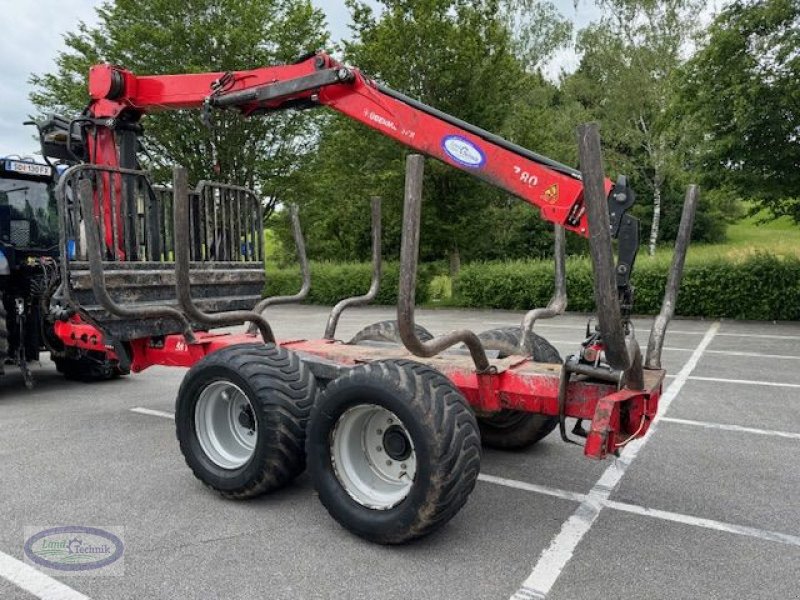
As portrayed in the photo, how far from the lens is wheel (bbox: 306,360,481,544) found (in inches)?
122

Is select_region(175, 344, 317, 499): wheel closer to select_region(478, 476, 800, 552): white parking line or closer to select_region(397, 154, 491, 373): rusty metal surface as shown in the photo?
select_region(397, 154, 491, 373): rusty metal surface

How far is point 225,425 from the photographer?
421cm

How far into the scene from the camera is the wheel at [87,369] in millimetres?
7523

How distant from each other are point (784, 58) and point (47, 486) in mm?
14393

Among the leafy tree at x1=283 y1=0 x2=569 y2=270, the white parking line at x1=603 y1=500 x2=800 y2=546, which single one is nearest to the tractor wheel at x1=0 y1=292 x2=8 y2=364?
the white parking line at x1=603 y1=500 x2=800 y2=546

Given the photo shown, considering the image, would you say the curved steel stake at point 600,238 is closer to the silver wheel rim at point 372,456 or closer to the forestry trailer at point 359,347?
the forestry trailer at point 359,347

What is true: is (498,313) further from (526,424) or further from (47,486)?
(47,486)

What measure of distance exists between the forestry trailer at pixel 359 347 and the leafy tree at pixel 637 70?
1918 centimetres

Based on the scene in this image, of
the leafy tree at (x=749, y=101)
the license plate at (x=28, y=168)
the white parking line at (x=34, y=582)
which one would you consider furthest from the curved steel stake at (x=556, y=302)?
the leafy tree at (x=749, y=101)

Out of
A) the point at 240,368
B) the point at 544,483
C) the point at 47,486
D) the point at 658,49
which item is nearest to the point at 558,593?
the point at 544,483

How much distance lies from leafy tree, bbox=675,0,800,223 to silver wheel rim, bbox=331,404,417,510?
1221cm

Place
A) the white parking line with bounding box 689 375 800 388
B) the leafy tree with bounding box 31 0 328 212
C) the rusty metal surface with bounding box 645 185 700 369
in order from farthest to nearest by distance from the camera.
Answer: the leafy tree with bounding box 31 0 328 212 < the white parking line with bounding box 689 375 800 388 < the rusty metal surface with bounding box 645 185 700 369

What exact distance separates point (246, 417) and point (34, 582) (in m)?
1.47

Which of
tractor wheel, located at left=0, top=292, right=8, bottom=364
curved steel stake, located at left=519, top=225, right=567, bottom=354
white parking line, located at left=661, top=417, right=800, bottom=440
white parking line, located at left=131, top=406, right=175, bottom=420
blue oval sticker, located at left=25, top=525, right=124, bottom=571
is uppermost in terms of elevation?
curved steel stake, located at left=519, top=225, right=567, bottom=354
